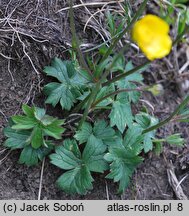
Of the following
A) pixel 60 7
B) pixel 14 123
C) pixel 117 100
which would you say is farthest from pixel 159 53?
pixel 60 7

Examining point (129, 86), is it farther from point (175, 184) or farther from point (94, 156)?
point (175, 184)

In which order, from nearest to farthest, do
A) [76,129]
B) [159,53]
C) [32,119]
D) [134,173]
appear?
[159,53] → [32,119] → [76,129] → [134,173]

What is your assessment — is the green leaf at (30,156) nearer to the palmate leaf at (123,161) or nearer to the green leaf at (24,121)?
the green leaf at (24,121)

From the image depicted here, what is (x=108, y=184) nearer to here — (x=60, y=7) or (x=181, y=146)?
(x=181, y=146)

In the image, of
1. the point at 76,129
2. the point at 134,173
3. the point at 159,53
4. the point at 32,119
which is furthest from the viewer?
the point at 134,173

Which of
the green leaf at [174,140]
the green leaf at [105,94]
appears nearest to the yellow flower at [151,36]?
the green leaf at [105,94]

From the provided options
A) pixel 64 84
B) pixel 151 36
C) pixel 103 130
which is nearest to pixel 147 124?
pixel 103 130

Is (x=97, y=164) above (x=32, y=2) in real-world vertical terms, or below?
below
